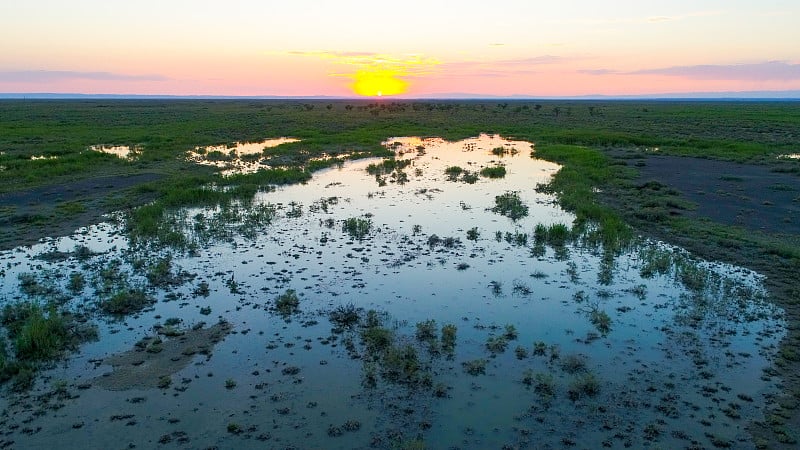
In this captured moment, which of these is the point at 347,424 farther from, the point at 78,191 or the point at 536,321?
the point at 78,191

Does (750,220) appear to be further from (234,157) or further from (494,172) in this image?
(234,157)

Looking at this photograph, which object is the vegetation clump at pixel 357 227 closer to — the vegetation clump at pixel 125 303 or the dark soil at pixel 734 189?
the vegetation clump at pixel 125 303

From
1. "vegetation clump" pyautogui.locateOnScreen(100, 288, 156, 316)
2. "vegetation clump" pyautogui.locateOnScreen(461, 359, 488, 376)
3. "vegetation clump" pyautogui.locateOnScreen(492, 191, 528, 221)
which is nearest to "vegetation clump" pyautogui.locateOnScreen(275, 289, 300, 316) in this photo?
"vegetation clump" pyautogui.locateOnScreen(100, 288, 156, 316)

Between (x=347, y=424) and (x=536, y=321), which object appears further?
(x=536, y=321)

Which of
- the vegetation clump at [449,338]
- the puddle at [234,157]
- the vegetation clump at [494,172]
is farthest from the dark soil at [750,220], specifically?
the puddle at [234,157]

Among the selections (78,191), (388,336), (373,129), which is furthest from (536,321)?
(373,129)

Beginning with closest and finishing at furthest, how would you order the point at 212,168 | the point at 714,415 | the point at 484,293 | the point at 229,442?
1. the point at 229,442
2. the point at 714,415
3. the point at 484,293
4. the point at 212,168
